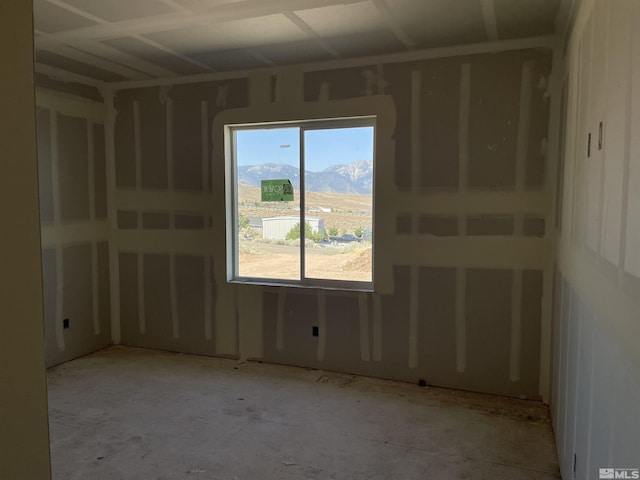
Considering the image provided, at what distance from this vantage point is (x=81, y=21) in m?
2.97

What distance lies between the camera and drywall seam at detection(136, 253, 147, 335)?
465 cm

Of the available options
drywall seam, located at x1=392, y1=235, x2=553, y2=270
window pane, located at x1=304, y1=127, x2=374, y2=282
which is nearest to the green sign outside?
window pane, located at x1=304, y1=127, x2=374, y2=282

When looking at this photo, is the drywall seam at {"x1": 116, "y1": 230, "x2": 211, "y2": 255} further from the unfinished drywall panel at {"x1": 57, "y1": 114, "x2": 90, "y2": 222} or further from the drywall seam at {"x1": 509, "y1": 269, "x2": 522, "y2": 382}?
the drywall seam at {"x1": 509, "y1": 269, "x2": 522, "y2": 382}

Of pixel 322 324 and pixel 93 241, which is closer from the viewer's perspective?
pixel 322 324

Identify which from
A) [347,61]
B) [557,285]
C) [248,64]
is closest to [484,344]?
[557,285]

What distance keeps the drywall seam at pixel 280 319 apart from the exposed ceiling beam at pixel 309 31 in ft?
6.84

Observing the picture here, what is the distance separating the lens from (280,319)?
416cm

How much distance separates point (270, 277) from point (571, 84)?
9.36ft

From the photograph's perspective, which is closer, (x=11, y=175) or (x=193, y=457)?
(x=11, y=175)

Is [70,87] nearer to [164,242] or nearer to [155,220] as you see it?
[155,220]

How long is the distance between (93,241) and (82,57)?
178 centimetres

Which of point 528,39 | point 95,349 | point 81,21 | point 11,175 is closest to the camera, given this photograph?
point 11,175

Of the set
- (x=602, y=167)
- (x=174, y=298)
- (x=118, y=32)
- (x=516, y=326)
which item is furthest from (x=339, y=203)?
(x=602, y=167)

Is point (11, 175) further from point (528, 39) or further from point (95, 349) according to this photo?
point (95, 349)
